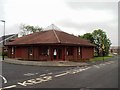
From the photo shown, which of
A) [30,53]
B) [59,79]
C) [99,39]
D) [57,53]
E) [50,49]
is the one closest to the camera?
[59,79]

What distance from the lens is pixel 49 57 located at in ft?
107

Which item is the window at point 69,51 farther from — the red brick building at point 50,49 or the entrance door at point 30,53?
the entrance door at point 30,53

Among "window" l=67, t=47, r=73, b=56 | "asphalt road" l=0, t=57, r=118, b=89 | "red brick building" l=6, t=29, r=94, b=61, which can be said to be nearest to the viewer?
"asphalt road" l=0, t=57, r=118, b=89

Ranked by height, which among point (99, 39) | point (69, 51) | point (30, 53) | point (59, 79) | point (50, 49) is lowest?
point (59, 79)

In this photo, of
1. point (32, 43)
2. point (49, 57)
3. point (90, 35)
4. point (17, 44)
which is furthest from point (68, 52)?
point (90, 35)

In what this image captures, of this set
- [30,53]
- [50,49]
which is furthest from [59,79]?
[30,53]

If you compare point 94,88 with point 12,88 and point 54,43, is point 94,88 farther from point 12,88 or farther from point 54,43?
point 54,43

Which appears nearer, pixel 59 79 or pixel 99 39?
pixel 59 79

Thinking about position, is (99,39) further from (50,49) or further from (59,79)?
(59,79)

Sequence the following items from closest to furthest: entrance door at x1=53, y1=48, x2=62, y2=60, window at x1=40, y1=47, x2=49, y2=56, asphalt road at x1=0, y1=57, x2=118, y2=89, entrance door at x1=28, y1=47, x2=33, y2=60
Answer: asphalt road at x1=0, y1=57, x2=118, y2=89
entrance door at x1=53, y1=48, x2=62, y2=60
window at x1=40, y1=47, x2=49, y2=56
entrance door at x1=28, y1=47, x2=33, y2=60

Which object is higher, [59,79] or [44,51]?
[44,51]

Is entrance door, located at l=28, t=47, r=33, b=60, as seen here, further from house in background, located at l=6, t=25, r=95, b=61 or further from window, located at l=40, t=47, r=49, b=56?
window, located at l=40, t=47, r=49, b=56

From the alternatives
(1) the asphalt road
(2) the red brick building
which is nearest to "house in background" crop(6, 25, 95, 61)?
(2) the red brick building

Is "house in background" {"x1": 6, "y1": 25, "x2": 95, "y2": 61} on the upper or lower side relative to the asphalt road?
upper
